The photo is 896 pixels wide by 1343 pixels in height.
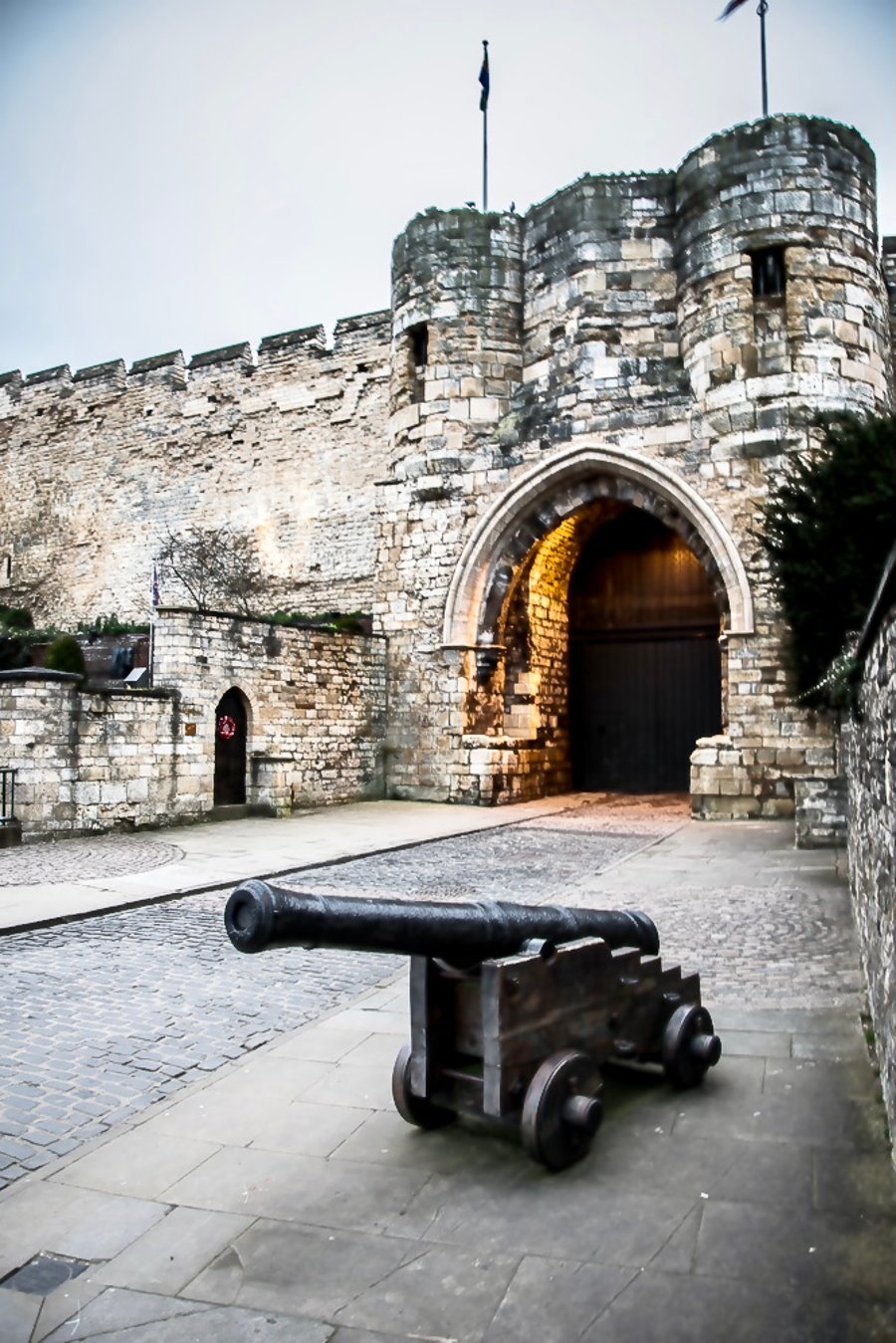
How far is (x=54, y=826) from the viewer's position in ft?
33.7

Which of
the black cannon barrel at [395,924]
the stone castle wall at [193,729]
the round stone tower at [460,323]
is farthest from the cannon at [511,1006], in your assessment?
the round stone tower at [460,323]

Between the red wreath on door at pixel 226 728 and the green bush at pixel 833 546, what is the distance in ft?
22.4

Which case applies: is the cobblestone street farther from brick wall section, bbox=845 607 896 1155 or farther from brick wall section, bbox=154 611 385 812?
brick wall section, bbox=154 611 385 812

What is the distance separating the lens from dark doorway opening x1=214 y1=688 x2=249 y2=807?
12.5 m

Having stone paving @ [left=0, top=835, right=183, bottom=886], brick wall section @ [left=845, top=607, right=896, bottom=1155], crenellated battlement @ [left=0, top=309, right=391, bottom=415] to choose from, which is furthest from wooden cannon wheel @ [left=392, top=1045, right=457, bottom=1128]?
crenellated battlement @ [left=0, top=309, right=391, bottom=415]

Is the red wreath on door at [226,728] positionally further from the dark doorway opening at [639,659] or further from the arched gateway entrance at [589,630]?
the dark doorway opening at [639,659]

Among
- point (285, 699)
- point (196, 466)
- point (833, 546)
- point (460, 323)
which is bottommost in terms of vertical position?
point (285, 699)

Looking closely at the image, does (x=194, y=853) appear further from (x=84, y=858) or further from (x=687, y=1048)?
(x=687, y=1048)

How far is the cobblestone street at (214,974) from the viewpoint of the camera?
3.43 m

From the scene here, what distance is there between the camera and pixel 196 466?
22.5m

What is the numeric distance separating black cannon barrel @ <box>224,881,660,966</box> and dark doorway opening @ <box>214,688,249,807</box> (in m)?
9.85

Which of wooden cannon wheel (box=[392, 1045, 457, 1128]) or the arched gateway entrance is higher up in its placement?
the arched gateway entrance

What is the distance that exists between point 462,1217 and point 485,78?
18.9 meters

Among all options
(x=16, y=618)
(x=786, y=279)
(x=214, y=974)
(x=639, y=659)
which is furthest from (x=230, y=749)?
(x=16, y=618)
